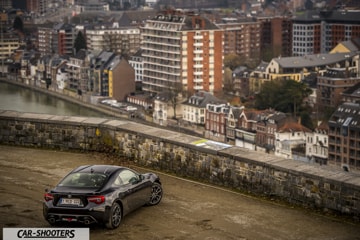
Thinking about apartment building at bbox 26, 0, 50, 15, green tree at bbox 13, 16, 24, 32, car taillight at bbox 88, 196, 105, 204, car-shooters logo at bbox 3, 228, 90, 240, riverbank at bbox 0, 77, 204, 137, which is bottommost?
riverbank at bbox 0, 77, 204, 137

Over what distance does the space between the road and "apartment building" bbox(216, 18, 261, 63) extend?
57.4 m

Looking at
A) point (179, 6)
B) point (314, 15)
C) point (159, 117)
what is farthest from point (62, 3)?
point (159, 117)

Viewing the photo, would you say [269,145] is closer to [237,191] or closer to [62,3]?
[237,191]

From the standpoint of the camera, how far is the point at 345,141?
32.8m

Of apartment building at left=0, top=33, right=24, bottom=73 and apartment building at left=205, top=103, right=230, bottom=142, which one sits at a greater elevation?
apartment building at left=0, top=33, right=24, bottom=73

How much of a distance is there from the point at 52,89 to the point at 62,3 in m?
46.6

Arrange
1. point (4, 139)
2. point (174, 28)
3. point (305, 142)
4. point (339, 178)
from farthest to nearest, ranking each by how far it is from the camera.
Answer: point (174, 28)
point (305, 142)
point (4, 139)
point (339, 178)

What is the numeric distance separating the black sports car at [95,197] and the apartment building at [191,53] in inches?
1626

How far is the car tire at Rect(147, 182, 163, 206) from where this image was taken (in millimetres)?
4824

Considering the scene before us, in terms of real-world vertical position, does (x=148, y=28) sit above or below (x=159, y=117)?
above

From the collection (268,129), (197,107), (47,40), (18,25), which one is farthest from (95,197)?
(18,25)

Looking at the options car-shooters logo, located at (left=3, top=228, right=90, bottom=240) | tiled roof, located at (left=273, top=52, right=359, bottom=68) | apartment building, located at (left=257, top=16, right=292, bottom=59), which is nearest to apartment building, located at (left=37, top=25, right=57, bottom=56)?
apartment building, located at (left=257, top=16, right=292, bottom=59)

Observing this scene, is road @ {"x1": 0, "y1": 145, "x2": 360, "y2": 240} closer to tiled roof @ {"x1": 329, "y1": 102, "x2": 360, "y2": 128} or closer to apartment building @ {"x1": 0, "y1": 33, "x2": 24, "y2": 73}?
tiled roof @ {"x1": 329, "y1": 102, "x2": 360, "y2": 128}

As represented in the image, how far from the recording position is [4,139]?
668 centimetres
